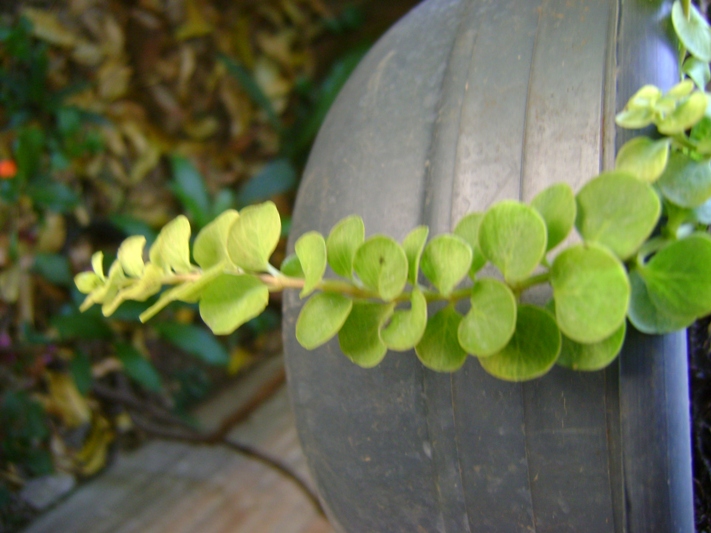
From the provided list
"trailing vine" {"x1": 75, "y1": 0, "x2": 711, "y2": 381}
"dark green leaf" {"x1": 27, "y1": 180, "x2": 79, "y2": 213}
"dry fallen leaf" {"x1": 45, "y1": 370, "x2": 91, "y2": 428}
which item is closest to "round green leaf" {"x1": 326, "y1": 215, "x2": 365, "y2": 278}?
"trailing vine" {"x1": 75, "y1": 0, "x2": 711, "y2": 381}

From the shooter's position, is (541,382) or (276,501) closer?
(541,382)

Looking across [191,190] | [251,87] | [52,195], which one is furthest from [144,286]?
[251,87]

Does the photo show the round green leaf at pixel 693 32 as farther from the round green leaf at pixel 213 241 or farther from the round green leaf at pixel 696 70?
the round green leaf at pixel 213 241

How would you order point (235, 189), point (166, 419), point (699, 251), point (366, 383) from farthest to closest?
point (235, 189) < point (166, 419) < point (366, 383) < point (699, 251)

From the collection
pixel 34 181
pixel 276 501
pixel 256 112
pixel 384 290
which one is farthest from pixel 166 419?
pixel 384 290

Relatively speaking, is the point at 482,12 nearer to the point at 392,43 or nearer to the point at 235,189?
the point at 392,43

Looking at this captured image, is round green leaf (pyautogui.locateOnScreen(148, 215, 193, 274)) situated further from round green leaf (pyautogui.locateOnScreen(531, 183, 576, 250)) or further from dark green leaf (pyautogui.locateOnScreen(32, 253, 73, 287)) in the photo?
dark green leaf (pyautogui.locateOnScreen(32, 253, 73, 287))
